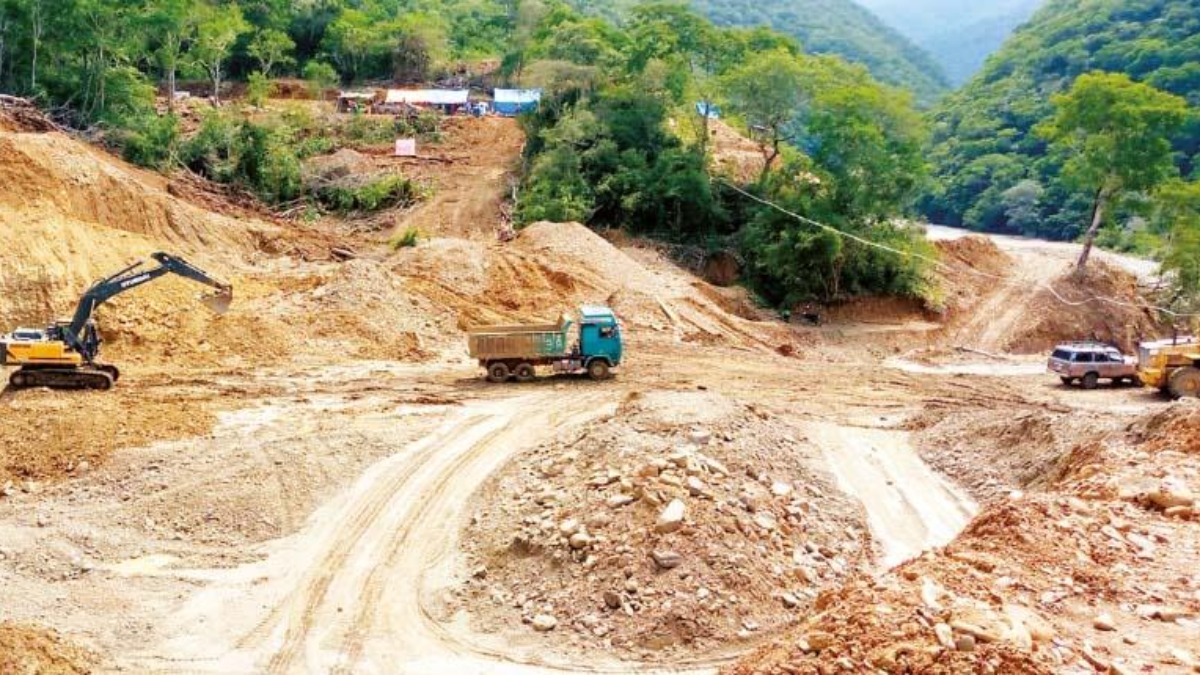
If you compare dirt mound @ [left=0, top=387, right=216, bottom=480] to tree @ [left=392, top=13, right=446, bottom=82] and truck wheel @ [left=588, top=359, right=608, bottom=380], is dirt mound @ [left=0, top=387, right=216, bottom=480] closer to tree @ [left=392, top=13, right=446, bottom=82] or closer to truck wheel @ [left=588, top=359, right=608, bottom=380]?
truck wheel @ [left=588, top=359, right=608, bottom=380]

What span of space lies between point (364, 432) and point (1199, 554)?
590 inches

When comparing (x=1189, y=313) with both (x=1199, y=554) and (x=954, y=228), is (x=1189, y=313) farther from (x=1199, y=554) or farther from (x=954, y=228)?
(x=954, y=228)

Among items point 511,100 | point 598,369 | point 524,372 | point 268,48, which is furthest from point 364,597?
point 268,48

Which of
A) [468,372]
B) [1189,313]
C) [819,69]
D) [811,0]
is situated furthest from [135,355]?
[811,0]

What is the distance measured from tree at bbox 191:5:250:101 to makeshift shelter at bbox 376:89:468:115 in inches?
303

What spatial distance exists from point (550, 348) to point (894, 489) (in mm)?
9289

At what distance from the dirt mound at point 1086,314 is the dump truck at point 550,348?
17.5 metres

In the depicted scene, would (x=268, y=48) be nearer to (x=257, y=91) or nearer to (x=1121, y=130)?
(x=257, y=91)

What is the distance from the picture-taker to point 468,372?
2648cm

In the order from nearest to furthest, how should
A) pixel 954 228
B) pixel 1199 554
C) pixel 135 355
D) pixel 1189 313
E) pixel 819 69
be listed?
pixel 1199 554, pixel 135 355, pixel 1189 313, pixel 819 69, pixel 954 228

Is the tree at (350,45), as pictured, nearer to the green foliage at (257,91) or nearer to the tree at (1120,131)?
the green foliage at (257,91)

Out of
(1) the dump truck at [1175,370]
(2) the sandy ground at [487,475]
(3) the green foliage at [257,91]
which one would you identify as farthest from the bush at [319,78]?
(1) the dump truck at [1175,370]

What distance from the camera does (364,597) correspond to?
49.8 feet

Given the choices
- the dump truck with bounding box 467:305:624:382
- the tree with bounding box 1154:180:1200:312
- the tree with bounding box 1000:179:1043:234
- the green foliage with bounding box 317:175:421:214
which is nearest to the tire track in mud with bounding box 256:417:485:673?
the dump truck with bounding box 467:305:624:382
